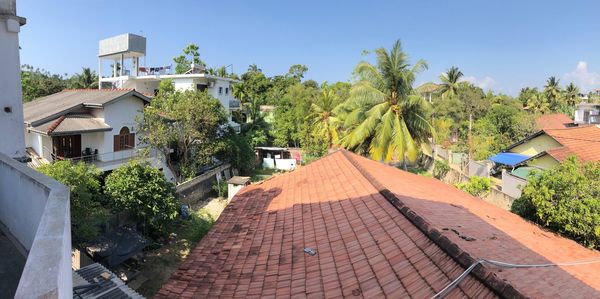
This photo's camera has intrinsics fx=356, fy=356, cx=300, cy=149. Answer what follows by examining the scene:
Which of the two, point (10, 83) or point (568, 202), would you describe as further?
point (568, 202)

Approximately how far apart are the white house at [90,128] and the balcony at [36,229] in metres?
15.1

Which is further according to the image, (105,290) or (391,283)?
(105,290)

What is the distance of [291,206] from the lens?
8688mm

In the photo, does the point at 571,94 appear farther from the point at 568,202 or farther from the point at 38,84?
the point at 38,84

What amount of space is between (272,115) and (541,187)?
34.4 metres

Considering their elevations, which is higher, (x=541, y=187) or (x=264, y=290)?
(x=541, y=187)

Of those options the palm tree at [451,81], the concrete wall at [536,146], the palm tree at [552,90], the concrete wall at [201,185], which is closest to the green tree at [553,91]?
the palm tree at [552,90]

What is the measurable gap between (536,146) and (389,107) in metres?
12.2

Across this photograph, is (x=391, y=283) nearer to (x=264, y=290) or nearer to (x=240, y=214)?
(x=264, y=290)

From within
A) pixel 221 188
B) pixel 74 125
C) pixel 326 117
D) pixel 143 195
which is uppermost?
pixel 326 117

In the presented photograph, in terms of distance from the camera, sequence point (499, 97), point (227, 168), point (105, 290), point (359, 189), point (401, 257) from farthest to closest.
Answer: point (499, 97), point (227, 168), point (359, 189), point (105, 290), point (401, 257)

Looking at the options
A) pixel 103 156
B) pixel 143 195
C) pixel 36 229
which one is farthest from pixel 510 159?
pixel 36 229

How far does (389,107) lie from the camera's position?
18.9m

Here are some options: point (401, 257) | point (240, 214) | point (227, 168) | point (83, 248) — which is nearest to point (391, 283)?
point (401, 257)
